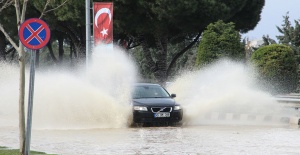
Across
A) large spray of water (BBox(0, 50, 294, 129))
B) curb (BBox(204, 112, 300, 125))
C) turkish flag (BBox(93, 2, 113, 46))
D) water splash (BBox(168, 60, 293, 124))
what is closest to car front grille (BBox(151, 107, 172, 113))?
large spray of water (BBox(0, 50, 294, 129))

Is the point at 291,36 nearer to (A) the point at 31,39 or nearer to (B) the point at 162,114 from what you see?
(B) the point at 162,114

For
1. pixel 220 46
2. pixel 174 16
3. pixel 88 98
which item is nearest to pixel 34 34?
pixel 88 98

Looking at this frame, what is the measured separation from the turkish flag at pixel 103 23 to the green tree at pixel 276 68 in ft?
23.4

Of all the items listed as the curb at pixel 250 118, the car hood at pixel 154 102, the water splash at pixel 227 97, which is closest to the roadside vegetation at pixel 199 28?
the water splash at pixel 227 97

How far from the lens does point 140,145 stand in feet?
51.3

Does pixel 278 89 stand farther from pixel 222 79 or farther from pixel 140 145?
pixel 140 145

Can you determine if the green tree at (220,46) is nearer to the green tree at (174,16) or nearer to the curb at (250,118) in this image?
the green tree at (174,16)

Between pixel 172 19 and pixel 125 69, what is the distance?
19173mm

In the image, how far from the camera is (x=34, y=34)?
11.8 metres

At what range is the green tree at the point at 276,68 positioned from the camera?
102 feet

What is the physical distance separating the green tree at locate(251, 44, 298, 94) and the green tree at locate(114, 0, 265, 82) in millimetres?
10336

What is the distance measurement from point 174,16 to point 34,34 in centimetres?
3178

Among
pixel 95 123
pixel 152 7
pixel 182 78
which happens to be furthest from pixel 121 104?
pixel 152 7

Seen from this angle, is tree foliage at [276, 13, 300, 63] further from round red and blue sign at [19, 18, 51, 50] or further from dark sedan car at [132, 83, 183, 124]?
round red and blue sign at [19, 18, 51, 50]
